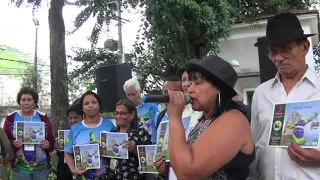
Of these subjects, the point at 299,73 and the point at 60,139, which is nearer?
the point at 299,73

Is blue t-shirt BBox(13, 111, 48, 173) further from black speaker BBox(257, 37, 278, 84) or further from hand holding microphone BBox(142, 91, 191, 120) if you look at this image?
hand holding microphone BBox(142, 91, 191, 120)

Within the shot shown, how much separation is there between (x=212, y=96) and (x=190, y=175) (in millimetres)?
404

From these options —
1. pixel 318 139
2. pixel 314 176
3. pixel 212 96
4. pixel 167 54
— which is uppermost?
pixel 167 54

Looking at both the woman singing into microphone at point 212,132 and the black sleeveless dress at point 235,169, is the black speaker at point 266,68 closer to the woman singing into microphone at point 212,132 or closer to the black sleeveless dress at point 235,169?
the woman singing into microphone at point 212,132

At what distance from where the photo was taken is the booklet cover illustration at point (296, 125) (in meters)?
1.82

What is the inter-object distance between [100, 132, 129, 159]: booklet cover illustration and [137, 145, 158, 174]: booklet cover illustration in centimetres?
22

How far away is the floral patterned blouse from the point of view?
357cm

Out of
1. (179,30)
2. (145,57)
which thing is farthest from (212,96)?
(145,57)

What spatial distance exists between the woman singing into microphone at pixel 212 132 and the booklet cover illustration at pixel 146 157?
1.49 metres

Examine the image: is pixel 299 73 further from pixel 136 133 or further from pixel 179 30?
pixel 179 30

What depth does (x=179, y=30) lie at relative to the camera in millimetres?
7363

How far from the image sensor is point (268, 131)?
201 cm

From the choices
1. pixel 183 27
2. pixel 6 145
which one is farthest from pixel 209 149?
pixel 183 27

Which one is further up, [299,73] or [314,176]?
[299,73]
